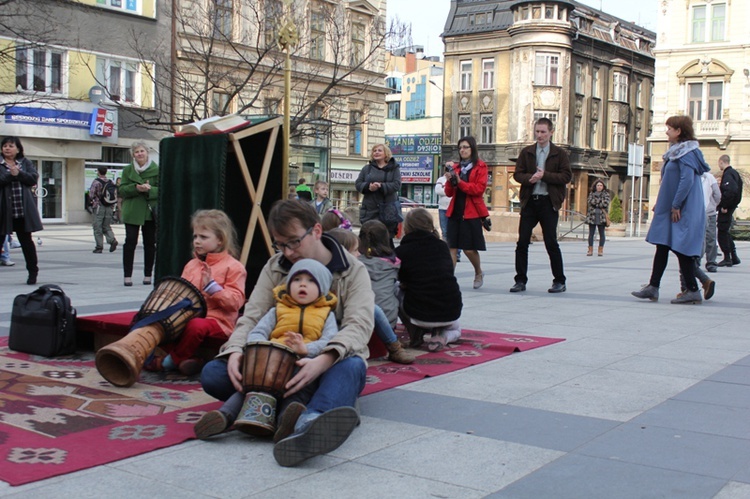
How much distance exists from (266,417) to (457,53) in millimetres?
57450

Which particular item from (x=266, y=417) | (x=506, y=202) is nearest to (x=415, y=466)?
(x=266, y=417)

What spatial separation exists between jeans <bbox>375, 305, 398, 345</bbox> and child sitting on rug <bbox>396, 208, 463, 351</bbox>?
77cm

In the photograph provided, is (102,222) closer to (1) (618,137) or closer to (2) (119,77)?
(2) (119,77)

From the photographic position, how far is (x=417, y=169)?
68.2m

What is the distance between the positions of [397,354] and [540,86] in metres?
51.7

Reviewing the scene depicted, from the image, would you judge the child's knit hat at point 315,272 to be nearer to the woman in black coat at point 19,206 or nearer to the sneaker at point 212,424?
the sneaker at point 212,424

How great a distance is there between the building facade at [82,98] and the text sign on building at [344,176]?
37.5 ft

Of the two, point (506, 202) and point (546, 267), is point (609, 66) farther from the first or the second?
point (546, 267)

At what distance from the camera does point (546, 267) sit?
1520 cm

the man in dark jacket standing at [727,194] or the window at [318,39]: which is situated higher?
the window at [318,39]

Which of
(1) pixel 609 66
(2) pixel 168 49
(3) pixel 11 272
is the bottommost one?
(3) pixel 11 272

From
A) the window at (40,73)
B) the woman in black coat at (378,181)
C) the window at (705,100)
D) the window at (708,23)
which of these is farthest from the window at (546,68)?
the woman in black coat at (378,181)

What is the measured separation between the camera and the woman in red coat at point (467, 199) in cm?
1069

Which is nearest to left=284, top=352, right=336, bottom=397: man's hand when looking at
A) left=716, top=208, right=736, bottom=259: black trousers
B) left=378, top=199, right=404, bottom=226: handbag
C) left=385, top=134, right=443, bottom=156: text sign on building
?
left=378, top=199, right=404, bottom=226: handbag
